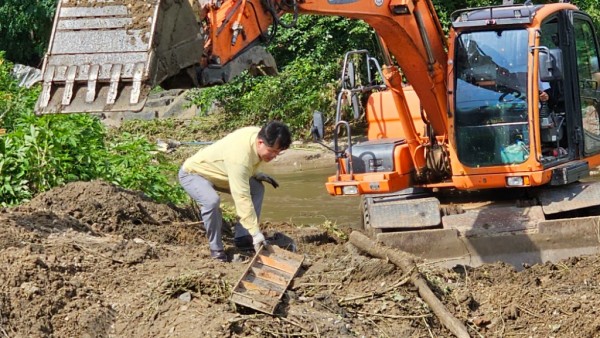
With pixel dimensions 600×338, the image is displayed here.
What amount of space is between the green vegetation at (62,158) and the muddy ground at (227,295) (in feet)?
5.22

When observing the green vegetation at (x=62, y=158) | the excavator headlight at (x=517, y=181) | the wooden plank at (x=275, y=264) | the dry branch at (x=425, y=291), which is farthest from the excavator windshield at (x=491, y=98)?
the green vegetation at (x=62, y=158)

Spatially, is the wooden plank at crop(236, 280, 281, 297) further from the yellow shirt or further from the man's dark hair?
the man's dark hair

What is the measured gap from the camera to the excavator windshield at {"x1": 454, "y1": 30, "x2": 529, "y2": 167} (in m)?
9.70

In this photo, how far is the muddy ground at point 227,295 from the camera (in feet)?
22.0

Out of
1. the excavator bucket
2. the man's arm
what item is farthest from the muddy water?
the excavator bucket

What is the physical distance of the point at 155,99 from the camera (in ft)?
85.7

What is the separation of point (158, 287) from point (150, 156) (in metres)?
5.68

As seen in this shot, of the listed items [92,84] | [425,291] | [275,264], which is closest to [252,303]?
[275,264]

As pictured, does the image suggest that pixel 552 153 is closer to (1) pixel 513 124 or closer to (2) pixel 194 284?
(1) pixel 513 124

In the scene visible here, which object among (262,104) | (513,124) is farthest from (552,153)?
(262,104)

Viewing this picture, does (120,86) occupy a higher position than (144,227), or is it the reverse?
(120,86)

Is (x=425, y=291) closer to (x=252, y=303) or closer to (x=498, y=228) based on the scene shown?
(x=252, y=303)

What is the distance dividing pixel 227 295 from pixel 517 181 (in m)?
3.84

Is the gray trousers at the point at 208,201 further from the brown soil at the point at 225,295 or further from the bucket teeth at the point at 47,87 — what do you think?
the bucket teeth at the point at 47,87
